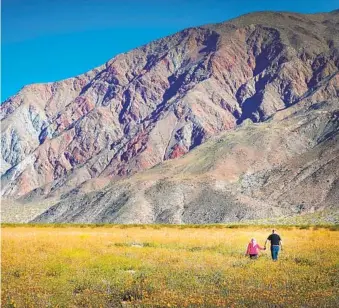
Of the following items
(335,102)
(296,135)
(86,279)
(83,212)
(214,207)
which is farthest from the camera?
(335,102)

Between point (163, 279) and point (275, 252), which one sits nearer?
point (163, 279)

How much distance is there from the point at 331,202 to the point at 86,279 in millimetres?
93457

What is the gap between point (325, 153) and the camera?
12338 centimetres

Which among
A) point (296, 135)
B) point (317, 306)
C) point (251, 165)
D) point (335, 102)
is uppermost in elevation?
point (335, 102)

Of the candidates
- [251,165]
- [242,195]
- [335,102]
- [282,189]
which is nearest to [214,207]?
[242,195]

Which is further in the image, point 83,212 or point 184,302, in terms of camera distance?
point 83,212

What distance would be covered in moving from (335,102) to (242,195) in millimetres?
73650

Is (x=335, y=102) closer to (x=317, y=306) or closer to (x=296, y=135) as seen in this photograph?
(x=296, y=135)

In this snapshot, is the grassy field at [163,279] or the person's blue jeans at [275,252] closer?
the grassy field at [163,279]

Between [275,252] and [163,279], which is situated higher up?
[163,279]

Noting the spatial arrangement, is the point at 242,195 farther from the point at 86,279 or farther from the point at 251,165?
the point at 86,279

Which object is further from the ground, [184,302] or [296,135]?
[296,135]

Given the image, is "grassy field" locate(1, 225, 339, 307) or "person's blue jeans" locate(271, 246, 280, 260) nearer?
"grassy field" locate(1, 225, 339, 307)

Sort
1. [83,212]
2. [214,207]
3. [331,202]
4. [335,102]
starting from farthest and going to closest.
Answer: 1. [335,102]
2. [83,212]
3. [214,207]
4. [331,202]
